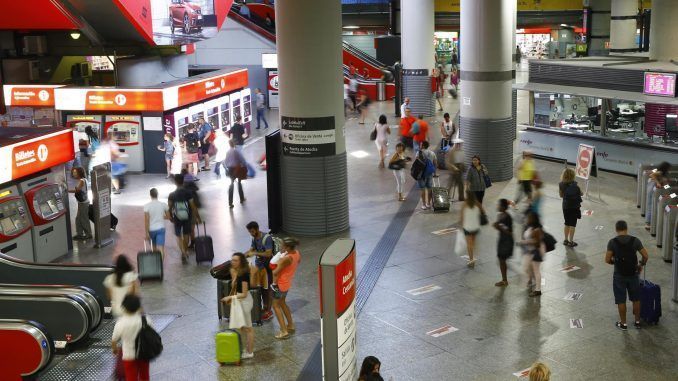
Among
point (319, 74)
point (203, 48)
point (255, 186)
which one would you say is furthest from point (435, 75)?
point (319, 74)

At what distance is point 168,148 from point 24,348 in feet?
41.1

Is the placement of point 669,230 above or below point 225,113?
below

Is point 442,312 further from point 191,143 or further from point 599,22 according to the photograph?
point 599,22

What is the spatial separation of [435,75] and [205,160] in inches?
499

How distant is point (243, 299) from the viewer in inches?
428

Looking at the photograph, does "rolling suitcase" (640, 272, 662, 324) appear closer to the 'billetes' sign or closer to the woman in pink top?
the woman in pink top

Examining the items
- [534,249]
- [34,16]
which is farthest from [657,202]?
[34,16]

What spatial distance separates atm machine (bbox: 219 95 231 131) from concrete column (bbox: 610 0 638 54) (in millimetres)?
17281

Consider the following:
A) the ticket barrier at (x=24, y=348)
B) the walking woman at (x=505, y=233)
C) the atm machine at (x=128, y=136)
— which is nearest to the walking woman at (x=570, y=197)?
the walking woman at (x=505, y=233)

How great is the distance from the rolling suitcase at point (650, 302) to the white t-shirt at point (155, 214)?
783cm

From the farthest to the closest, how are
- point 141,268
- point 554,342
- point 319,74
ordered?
point 319,74
point 141,268
point 554,342

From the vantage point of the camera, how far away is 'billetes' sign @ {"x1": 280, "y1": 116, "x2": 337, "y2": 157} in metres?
16.4

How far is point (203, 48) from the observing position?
37.8m

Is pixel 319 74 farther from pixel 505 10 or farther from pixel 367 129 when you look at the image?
pixel 367 129
